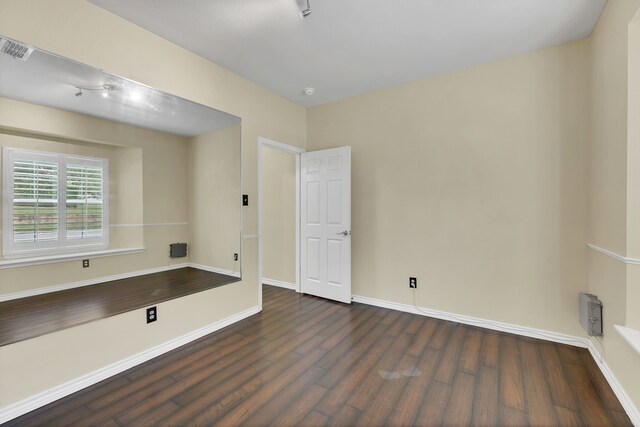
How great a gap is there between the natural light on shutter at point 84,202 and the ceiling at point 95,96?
0.46 metres

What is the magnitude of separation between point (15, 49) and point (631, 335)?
4.07 metres

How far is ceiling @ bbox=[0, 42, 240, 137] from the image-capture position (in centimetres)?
179

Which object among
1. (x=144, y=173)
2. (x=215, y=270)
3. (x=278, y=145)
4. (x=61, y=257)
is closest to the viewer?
(x=61, y=257)

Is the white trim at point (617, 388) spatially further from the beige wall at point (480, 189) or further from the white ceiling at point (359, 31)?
the white ceiling at point (359, 31)

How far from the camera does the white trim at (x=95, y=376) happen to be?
166 cm

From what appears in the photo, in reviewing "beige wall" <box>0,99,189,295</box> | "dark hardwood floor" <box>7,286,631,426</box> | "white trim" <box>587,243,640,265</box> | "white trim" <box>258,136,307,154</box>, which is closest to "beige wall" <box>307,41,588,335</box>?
"white trim" <box>587,243,640,265</box>

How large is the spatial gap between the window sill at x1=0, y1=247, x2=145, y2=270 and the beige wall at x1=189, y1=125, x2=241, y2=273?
579mm

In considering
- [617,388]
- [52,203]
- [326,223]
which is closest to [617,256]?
[617,388]

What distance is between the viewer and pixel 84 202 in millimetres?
2186

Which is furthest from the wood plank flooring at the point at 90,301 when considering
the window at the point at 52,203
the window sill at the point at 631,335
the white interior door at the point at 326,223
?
the window sill at the point at 631,335

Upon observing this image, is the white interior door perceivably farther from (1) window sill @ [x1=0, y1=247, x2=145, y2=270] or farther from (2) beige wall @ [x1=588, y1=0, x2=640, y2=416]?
(2) beige wall @ [x1=588, y1=0, x2=640, y2=416]

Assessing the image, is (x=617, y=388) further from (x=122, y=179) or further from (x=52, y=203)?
(x=52, y=203)

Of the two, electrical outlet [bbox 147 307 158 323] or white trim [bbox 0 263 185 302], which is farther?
electrical outlet [bbox 147 307 158 323]

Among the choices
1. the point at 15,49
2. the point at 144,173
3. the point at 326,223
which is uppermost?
the point at 15,49
